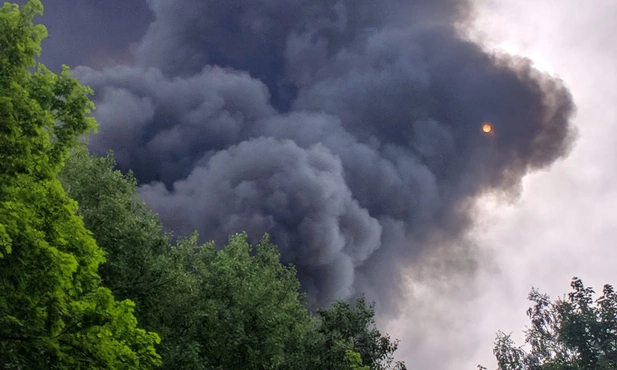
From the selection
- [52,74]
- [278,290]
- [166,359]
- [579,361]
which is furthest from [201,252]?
[579,361]

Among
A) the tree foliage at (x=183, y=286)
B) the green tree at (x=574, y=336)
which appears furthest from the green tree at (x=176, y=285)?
the green tree at (x=574, y=336)

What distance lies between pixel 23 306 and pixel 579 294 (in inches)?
3205

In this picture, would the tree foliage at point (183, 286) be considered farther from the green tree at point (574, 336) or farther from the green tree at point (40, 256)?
the green tree at point (574, 336)

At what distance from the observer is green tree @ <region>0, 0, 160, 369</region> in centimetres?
920

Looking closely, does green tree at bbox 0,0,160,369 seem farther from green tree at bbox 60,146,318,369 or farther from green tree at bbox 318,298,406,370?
green tree at bbox 318,298,406,370

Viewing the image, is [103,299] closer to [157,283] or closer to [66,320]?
[66,320]

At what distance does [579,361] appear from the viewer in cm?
7119

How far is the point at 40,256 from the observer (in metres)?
9.89

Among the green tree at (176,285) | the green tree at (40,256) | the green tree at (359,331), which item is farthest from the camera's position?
the green tree at (359,331)

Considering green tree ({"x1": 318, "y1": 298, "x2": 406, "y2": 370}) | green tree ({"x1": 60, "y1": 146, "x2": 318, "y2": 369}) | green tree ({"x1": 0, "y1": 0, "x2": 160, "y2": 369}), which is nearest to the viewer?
green tree ({"x1": 0, "y1": 0, "x2": 160, "y2": 369})

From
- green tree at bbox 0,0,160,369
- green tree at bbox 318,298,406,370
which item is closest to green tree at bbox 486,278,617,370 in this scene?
green tree at bbox 318,298,406,370

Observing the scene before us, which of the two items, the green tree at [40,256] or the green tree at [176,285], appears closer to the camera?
the green tree at [40,256]

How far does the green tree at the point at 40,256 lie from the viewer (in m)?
9.20

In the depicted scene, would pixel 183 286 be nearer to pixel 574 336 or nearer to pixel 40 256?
pixel 40 256
